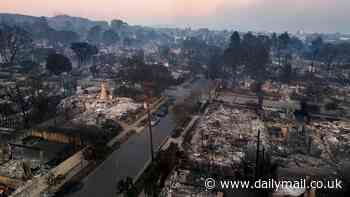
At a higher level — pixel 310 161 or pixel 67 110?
pixel 67 110

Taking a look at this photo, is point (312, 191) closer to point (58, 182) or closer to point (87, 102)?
point (58, 182)

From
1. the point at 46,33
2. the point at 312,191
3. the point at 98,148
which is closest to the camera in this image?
the point at 312,191

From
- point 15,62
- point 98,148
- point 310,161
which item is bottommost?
point 310,161

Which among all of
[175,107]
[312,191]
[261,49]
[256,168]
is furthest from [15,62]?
[312,191]

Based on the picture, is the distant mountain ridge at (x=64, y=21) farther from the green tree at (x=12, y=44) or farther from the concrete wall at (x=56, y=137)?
the concrete wall at (x=56, y=137)

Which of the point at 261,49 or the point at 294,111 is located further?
the point at 261,49

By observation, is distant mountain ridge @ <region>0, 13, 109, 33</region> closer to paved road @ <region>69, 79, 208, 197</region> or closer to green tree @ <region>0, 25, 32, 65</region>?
green tree @ <region>0, 25, 32, 65</region>

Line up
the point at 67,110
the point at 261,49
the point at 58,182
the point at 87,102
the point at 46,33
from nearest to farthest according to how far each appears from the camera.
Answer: the point at 58,182 < the point at 67,110 < the point at 87,102 < the point at 261,49 < the point at 46,33

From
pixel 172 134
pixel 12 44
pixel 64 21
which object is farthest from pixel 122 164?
pixel 64 21

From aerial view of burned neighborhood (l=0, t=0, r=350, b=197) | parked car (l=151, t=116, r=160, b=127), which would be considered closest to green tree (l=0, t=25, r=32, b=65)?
aerial view of burned neighborhood (l=0, t=0, r=350, b=197)

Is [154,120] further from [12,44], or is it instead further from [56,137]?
[12,44]
